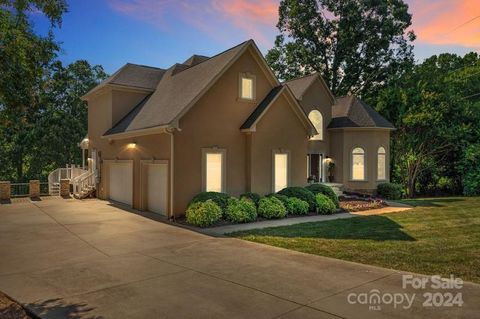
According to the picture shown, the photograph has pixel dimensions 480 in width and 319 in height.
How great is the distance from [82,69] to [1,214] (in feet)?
85.5

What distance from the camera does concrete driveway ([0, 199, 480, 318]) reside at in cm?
526

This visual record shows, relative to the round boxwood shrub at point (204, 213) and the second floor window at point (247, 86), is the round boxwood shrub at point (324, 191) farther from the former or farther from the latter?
the round boxwood shrub at point (204, 213)

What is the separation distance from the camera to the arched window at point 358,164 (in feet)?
74.0

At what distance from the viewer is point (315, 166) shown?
2312 centimetres

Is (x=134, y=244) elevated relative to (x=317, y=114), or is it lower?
lower

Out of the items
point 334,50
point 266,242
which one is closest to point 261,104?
point 266,242

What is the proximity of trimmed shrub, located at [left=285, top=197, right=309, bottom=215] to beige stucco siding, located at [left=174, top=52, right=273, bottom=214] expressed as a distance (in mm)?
2069

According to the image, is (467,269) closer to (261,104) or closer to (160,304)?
(160,304)

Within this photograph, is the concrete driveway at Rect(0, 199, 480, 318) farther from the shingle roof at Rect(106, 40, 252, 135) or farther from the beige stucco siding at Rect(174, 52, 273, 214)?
the shingle roof at Rect(106, 40, 252, 135)

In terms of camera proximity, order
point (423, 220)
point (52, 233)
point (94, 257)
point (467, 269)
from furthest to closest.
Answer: point (423, 220) → point (52, 233) → point (94, 257) → point (467, 269)

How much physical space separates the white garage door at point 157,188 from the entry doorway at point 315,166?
444 inches

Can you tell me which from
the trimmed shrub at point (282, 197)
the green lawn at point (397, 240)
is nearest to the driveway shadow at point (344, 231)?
the green lawn at point (397, 240)

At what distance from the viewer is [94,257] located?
8.38 m

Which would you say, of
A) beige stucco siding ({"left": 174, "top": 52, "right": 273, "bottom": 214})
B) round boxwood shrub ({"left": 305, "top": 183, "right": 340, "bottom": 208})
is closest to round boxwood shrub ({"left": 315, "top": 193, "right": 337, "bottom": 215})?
round boxwood shrub ({"left": 305, "top": 183, "right": 340, "bottom": 208})
